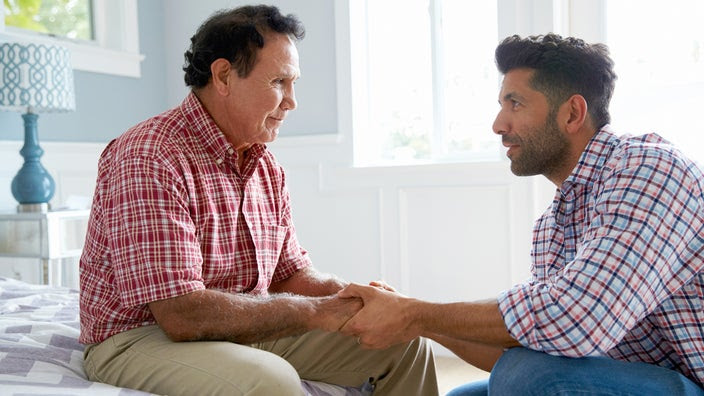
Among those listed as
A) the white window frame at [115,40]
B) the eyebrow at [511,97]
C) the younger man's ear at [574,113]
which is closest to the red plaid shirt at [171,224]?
the eyebrow at [511,97]

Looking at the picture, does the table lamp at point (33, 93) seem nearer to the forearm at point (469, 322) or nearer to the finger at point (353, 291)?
the finger at point (353, 291)

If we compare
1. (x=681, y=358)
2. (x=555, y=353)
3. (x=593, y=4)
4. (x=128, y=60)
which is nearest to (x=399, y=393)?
(x=555, y=353)

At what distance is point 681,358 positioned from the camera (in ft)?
4.32

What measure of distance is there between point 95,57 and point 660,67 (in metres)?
2.67

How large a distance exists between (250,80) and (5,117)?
2081 millimetres

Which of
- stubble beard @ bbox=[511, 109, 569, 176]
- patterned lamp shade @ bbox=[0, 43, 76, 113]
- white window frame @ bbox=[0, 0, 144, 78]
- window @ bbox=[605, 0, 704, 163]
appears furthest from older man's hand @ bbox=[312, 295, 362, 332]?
white window frame @ bbox=[0, 0, 144, 78]

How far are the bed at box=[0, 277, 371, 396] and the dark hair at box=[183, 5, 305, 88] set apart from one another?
0.66 metres

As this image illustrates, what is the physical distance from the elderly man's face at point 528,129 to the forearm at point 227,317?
0.62 m

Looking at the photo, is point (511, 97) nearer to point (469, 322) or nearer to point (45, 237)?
point (469, 322)

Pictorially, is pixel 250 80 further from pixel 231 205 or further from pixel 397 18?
pixel 397 18

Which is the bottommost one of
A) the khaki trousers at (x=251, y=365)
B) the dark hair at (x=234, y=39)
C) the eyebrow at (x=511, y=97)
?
the khaki trousers at (x=251, y=365)

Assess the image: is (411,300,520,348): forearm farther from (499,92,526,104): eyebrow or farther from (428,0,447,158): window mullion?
Answer: (428,0,447,158): window mullion

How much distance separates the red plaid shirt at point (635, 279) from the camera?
48.5 inches

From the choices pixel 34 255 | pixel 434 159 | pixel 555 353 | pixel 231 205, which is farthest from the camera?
pixel 434 159
